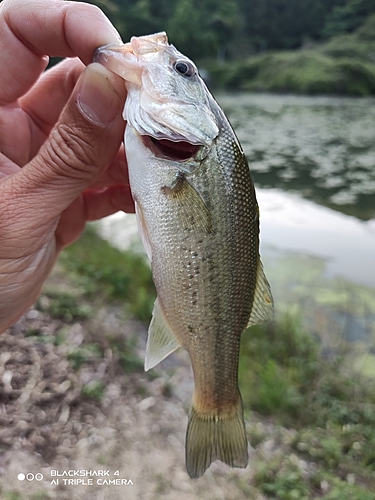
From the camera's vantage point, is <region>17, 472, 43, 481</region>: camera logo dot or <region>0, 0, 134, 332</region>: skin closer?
<region>0, 0, 134, 332</region>: skin

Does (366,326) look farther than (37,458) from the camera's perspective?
Yes

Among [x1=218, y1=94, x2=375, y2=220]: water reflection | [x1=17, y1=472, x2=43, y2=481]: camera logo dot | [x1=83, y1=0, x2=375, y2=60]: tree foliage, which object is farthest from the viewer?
[x1=83, y1=0, x2=375, y2=60]: tree foliage

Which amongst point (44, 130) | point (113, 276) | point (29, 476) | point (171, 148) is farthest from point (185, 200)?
point (113, 276)

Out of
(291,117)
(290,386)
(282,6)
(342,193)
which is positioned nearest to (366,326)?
(290,386)

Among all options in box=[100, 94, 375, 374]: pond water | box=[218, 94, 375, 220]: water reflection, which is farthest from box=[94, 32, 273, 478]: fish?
box=[218, 94, 375, 220]: water reflection

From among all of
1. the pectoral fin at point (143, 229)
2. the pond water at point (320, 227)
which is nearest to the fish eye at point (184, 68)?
the pectoral fin at point (143, 229)

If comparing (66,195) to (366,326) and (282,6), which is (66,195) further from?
(282,6)

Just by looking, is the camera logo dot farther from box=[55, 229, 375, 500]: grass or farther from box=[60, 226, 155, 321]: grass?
box=[60, 226, 155, 321]: grass
